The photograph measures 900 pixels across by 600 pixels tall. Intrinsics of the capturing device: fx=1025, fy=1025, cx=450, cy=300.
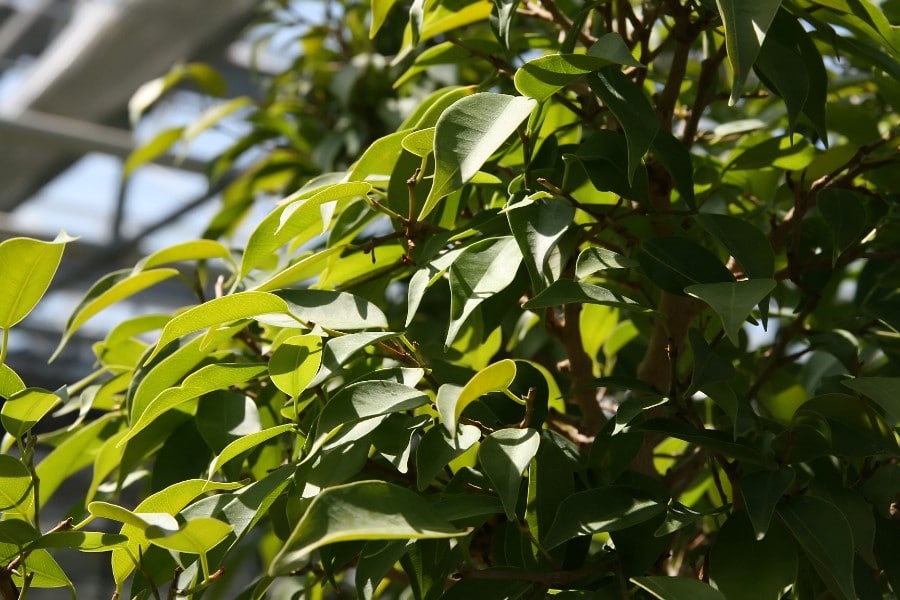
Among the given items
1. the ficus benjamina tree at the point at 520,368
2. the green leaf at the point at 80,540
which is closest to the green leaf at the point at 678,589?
the ficus benjamina tree at the point at 520,368

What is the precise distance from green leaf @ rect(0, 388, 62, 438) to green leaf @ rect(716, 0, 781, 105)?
1.01 feet

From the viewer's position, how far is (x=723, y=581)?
43 centimetres

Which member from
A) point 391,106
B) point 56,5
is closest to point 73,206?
point 56,5

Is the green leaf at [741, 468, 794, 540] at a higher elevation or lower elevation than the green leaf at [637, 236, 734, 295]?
lower

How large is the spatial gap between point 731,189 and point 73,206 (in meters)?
3.22

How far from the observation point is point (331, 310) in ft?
1.49

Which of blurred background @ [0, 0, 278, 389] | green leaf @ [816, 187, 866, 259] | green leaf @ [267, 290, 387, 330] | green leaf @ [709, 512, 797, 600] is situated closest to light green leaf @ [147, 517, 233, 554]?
green leaf @ [267, 290, 387, 330]

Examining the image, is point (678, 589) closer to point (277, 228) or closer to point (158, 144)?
point (277, 228)

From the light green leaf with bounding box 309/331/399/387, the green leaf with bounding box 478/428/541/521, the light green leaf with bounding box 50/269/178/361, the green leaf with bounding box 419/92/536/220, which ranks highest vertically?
the green leaf with bounding box 419/92/536/220

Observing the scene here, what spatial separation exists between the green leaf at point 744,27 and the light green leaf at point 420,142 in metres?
0.12

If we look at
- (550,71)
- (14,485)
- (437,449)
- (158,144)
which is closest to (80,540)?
(14,485)

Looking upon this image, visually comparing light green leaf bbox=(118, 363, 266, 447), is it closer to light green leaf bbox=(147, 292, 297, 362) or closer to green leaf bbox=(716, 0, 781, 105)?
light green leaf bbox=(147, 292, 297, 362)

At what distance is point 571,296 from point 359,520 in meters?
0.15

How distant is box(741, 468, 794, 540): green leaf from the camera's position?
0.41 metres
